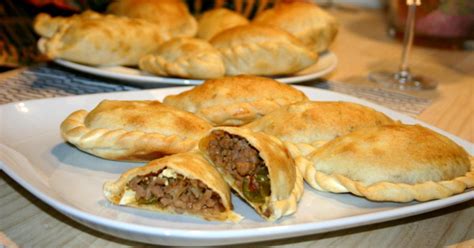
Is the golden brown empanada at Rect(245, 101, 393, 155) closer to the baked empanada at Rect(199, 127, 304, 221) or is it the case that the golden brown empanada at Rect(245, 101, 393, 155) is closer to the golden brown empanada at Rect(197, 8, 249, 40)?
the baked empanada at Rect(199, 127, 304, 221)

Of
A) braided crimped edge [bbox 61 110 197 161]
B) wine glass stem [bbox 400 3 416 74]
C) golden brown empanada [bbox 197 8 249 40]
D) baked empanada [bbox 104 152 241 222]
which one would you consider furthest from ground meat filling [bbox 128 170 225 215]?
wine glass stem [bbox 400 3 416 74]

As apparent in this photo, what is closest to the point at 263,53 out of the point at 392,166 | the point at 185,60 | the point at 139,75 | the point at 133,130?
the point at 185,60

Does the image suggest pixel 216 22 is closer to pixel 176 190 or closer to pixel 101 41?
pixel 101 41

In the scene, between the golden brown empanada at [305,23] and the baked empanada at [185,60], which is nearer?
the baked empanada at [185,60]

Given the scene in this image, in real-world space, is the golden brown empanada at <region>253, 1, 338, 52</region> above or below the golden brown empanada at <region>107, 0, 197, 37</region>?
below

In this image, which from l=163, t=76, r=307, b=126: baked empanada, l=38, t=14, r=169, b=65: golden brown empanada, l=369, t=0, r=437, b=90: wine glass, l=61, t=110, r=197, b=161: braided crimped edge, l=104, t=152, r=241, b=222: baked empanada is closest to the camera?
l=104, t=152, r=241, b=222: baked empanada

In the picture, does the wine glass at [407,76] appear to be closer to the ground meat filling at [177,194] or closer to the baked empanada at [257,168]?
the baked empanada at [257,168]

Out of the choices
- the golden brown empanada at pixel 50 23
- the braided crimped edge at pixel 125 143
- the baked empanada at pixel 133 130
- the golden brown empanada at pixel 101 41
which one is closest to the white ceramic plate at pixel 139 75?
the golden brown empanada at pixel 101 41

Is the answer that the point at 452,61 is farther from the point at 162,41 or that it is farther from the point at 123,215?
the point at 123,215
